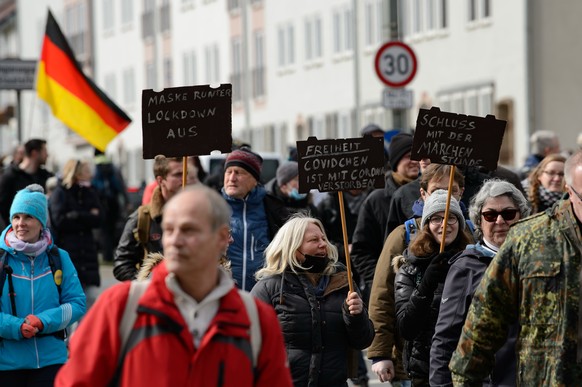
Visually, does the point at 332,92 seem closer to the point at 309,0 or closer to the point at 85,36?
the point at 309,0

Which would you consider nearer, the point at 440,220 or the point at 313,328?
the point at 313,328

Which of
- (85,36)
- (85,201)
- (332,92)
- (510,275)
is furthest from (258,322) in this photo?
(85,36)

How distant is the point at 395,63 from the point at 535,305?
44.6 feet

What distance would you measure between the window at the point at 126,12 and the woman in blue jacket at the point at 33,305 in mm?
54136

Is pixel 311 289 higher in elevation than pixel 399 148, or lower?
lower

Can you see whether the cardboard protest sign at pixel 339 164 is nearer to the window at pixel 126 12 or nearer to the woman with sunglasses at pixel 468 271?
the woman with sunglasses at pixel 468 271

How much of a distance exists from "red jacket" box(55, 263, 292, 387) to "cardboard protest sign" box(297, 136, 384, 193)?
417cm

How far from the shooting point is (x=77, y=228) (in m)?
14.8

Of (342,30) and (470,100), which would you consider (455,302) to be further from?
(342,30)

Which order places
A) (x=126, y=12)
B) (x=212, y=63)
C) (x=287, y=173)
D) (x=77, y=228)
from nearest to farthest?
(x=287, y=173) → (x=77, y=228) → (x=212, y=63) → (x=126, y=12)

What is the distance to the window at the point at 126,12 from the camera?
206 ft

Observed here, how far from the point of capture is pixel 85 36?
67.7 m

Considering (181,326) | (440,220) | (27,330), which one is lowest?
(27,330)

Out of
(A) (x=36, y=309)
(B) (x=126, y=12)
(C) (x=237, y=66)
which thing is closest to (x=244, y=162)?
(A) (x=36, y=309)
